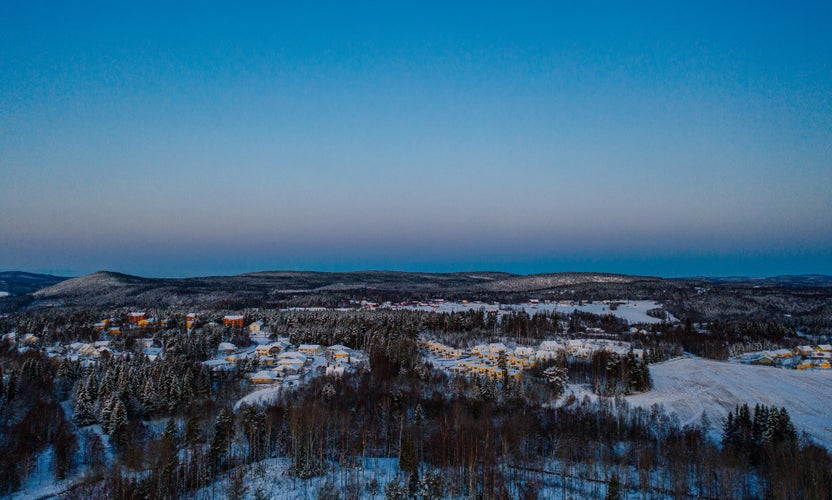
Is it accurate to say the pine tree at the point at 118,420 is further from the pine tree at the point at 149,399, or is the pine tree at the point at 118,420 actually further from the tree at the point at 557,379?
the tree at the point at 557,379

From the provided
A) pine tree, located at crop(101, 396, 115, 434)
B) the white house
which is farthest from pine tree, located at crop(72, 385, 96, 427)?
the white house

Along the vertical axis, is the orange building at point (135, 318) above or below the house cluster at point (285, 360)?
above

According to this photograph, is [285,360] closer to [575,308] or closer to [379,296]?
[575,308]

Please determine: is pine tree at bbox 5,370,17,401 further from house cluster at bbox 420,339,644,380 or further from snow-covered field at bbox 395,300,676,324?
snow-covered field at bbox 395,300,676,324

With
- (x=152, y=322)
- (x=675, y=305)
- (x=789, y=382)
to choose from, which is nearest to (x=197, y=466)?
(x=789, y=382)

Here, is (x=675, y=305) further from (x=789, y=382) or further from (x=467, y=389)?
(x=467, y=389)

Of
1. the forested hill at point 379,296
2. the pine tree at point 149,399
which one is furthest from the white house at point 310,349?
the forested hill at point 379,296
